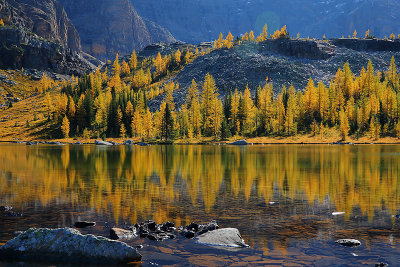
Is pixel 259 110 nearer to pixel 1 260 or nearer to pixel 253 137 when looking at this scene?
pixel 253 137

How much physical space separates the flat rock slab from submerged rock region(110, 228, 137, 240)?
3475 millimetres

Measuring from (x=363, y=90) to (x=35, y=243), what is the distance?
17476cm

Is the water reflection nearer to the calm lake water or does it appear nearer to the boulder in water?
the calm lake water

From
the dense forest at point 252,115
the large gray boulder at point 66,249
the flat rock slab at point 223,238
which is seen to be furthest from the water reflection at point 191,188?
the dense forest at point 252,115

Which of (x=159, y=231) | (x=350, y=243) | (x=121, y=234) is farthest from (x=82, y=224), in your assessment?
(x=350, y=243)

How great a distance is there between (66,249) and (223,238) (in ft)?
23.5

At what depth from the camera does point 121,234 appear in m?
17.5

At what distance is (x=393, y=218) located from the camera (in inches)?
808

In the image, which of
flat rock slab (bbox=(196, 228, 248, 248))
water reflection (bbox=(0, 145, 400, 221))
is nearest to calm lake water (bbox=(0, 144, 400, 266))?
water reflection (bbox=(0, 145, 400, 221))

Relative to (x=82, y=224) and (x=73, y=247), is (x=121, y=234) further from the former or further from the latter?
(x=82, y=224)

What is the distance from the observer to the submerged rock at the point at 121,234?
17.4m

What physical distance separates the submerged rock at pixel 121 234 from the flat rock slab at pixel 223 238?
348 cm

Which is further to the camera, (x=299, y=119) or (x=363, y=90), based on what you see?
(x=363, y=90)

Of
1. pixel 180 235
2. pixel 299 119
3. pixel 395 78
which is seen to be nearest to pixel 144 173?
pixel 180 235
